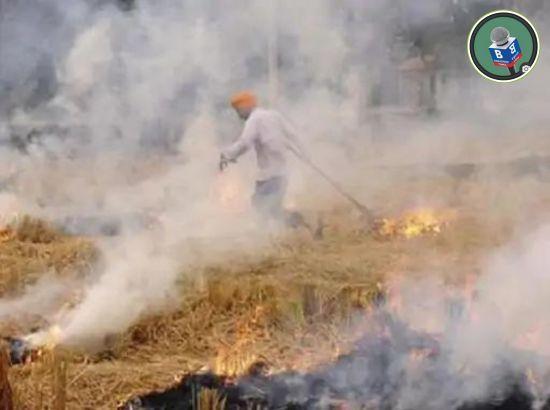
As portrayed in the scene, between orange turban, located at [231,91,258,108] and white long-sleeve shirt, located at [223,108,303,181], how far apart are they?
5 centimetres

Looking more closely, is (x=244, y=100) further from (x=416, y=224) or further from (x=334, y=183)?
(x=416, y=224)

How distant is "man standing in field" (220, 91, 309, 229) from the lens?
16.9ft

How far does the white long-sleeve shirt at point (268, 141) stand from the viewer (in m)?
5.14

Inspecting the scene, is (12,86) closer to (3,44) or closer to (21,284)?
(3,44)

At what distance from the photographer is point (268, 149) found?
5.17 meters

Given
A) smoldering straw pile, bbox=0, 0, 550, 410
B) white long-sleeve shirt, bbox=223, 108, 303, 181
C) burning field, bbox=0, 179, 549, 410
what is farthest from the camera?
white long-sleeve shirt, bbox=223, 108, 303, 181

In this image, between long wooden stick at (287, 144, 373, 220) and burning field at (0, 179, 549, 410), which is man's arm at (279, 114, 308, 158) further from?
burning field at (0, 179, 549, 410)

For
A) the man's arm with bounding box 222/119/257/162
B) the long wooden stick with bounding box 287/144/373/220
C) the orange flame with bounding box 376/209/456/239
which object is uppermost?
the man's arm with bounding box 222/119/257/162

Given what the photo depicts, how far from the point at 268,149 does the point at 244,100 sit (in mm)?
305

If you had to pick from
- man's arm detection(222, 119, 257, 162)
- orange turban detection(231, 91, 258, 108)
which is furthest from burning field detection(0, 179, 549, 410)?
orange turban detection(231, 91, 258, 108)

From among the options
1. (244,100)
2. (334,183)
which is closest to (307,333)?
(334,183)

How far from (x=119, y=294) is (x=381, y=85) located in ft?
6.10

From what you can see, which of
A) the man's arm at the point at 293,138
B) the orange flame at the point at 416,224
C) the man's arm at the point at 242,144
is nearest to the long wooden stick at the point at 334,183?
the man's arm at the point at 293,138

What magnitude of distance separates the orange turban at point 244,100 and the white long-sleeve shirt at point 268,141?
0.05 meters
